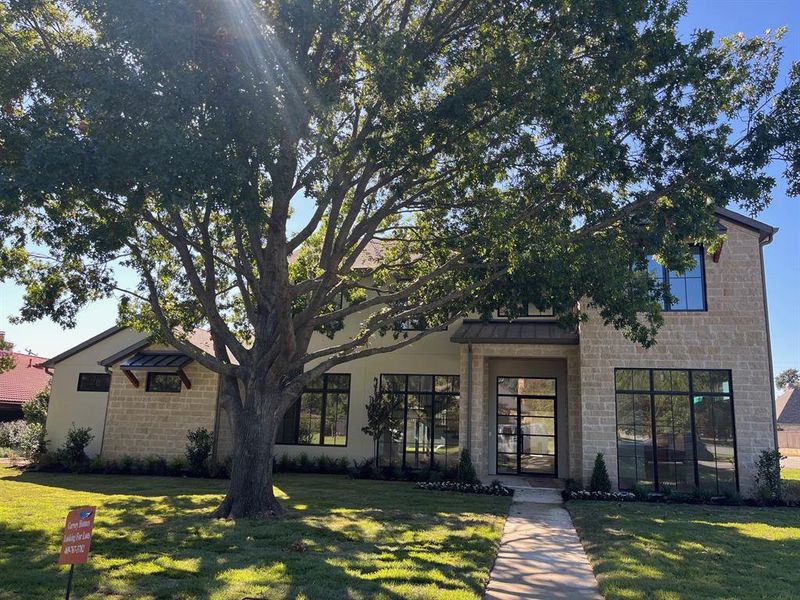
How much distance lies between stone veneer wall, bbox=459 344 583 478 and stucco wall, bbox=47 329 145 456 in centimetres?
1179

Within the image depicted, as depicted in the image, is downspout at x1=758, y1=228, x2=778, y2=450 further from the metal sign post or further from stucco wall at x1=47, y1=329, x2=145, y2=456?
stucco wall at x1=47, y1=329, x2=145, y2=456

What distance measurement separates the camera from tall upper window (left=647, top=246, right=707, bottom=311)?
51.5 ft

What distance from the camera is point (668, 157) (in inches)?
380

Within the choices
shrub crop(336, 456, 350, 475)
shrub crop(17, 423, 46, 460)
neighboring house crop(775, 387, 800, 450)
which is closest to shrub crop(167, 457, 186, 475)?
shrub crop(336, 456, 350, 475)

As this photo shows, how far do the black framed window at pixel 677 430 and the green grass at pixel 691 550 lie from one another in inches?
71.7

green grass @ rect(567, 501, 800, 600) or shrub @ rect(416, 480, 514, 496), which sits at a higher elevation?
shrub @ rect(416, 480, 514, 496)

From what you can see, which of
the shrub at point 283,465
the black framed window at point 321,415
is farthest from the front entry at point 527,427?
the shrub at point 283,465

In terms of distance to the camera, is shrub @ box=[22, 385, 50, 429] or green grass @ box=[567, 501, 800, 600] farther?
shrub @ box=[22, 385, 50, 429]

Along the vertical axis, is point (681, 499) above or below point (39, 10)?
below

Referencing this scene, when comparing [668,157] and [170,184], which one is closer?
[170,184]

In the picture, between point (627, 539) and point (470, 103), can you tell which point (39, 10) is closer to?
point (470, 103)

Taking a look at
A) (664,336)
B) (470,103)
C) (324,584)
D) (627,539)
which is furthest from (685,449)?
Answer: (324,584)

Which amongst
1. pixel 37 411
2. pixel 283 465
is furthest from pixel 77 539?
pixel 37 411

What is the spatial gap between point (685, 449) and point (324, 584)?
1154cm
